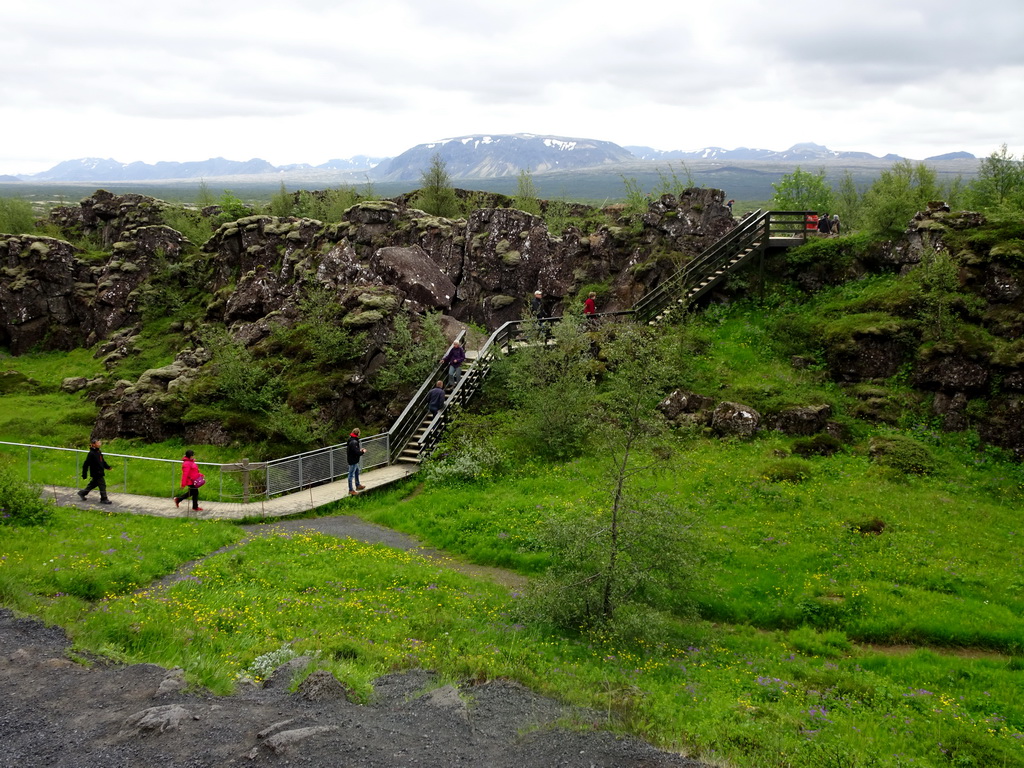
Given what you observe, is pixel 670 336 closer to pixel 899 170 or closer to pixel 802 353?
pixel 802 353

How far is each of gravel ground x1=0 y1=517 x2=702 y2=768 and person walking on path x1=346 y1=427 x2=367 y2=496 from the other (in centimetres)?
1281

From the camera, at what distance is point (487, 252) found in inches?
1497

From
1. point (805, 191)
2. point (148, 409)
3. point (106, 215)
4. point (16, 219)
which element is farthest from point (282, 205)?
point (805, 191)

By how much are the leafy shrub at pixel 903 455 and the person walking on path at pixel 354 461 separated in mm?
19013

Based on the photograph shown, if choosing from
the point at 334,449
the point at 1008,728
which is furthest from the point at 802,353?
the point at 334,449

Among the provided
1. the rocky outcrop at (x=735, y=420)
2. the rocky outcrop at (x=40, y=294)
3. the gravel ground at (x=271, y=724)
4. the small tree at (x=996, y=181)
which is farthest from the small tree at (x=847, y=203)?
the rocky outcrop at (x=40, y=294)

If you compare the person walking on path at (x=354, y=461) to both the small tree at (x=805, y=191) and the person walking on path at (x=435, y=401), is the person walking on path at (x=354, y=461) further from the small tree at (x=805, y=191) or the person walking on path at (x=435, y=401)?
the small tree at (x=805, y=191)

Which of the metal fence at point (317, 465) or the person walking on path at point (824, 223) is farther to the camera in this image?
the person walking on path at point (824, 223)

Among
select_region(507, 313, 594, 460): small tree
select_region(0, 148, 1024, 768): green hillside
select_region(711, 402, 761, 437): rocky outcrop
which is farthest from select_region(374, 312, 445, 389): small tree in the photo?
select_region(711, 402, 761, 437): rocky outcrop

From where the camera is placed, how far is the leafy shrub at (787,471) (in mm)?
21078

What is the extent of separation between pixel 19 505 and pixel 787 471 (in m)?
24.5

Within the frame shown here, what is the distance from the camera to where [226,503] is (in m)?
22.8

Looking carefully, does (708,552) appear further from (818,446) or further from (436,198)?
(436,198)

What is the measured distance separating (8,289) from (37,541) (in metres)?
40.3
